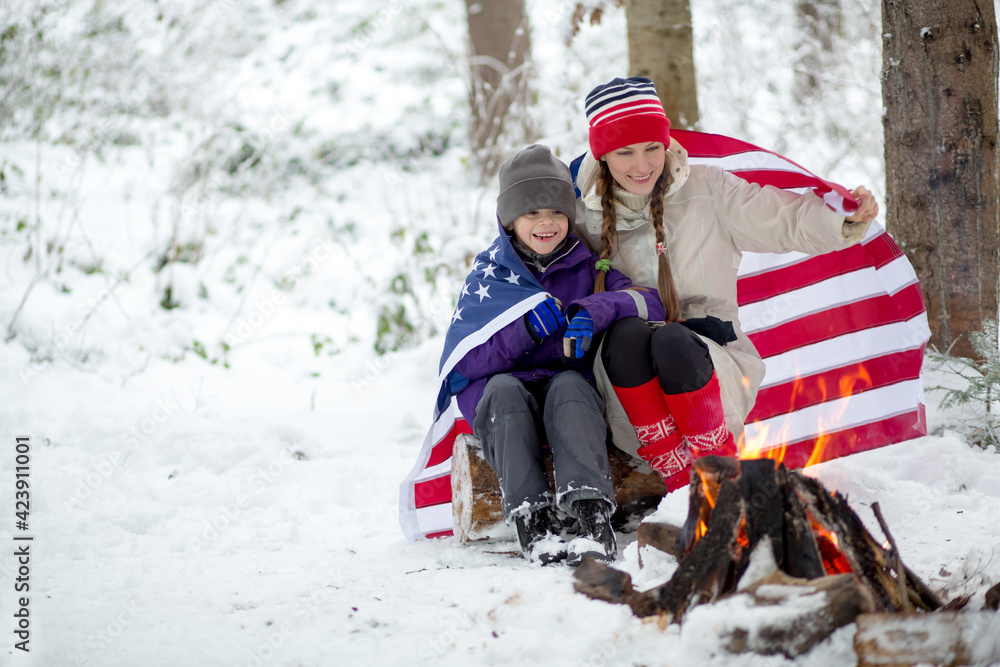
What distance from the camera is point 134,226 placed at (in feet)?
21.8

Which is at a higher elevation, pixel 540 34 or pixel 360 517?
pixel 540 34

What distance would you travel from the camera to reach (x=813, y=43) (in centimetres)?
704

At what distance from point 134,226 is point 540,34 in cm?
497

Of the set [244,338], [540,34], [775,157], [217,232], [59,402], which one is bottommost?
[59,402]

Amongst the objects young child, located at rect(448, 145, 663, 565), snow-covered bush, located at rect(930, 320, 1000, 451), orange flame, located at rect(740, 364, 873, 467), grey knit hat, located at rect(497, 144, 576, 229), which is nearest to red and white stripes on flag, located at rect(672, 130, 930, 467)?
orange flame, located at rect(740, 364, 873, 467)

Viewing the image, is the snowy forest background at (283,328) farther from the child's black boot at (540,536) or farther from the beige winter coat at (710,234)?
the beige winter coat at (710,234)

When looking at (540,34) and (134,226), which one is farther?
(540,34)

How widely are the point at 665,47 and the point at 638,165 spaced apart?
6.47ft

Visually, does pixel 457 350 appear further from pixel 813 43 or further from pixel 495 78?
pixel 813 43

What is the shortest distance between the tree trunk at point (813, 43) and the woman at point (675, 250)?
491 cm

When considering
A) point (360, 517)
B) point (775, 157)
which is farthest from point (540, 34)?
point (360, 517)

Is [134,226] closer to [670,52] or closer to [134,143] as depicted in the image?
[134,143]

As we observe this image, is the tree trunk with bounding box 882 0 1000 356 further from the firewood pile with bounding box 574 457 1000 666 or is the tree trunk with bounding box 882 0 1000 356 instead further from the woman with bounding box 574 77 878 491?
the firewood pile with bounding box 574 457 1000 666

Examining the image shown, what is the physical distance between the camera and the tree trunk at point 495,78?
5.84 meters
